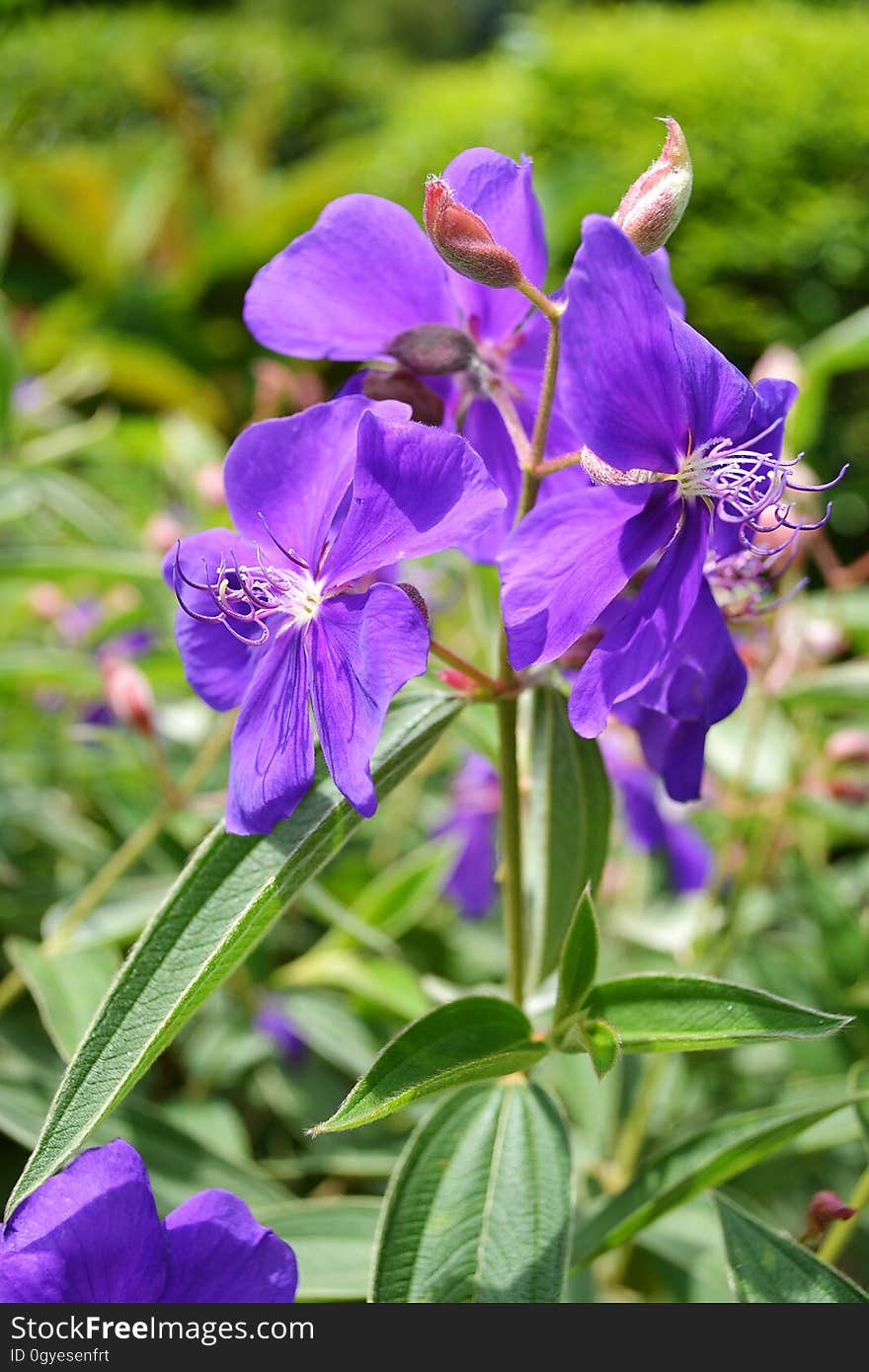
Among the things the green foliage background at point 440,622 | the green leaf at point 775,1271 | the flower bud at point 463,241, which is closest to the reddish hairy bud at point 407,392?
the flower bud at point 463,241

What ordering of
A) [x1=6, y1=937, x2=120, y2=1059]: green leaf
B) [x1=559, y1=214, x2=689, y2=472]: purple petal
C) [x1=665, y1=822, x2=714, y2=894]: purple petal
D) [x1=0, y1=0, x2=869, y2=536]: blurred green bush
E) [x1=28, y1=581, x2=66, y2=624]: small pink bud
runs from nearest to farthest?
[x1=559, y1=214, x2=689, y2=472]: purple petal → [x1=6, y1=937, x2=120, y2=1059]: green leaf → [x1=665, y1=822, x2=714, y2=894]: purple petal → [x1=28, y1=581, x2=66, y2=624]: small pink bud → [x1=0, y1=0, x2=869, y2=536]: blurred green bush

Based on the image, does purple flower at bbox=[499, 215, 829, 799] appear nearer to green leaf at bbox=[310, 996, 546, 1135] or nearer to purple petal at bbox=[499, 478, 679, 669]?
purple petal at bbox=[499, 478, 679, 669]

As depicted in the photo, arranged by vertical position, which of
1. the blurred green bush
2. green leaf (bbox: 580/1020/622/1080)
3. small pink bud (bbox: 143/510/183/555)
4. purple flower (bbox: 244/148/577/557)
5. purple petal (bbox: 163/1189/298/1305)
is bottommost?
the blurred green bush

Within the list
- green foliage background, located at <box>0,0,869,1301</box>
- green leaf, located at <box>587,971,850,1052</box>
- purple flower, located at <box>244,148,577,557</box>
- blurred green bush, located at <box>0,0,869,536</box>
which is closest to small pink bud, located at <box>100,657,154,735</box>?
green foliage background, located at <box>0,0,869,1301</box>

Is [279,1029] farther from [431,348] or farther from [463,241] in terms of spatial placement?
[463,241]

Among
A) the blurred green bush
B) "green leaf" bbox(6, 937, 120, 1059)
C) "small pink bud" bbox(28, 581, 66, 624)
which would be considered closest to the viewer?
"green leaf" bbox(6, 937, 120, 1059)

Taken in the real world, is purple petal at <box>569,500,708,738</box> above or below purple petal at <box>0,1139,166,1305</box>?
above

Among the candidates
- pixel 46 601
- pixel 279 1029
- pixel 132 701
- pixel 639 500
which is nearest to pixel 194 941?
pixel 639 500
